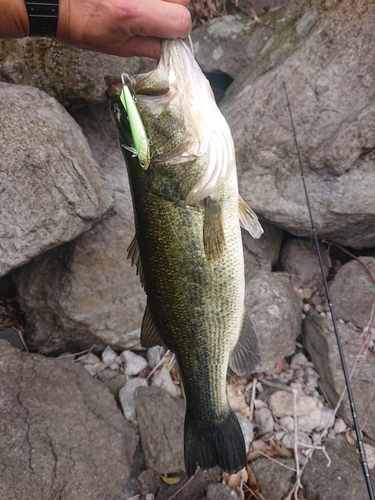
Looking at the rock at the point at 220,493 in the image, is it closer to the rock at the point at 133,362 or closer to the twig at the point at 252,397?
the twig at the point at 252,397

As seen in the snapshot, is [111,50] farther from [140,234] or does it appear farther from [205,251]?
[205,251]

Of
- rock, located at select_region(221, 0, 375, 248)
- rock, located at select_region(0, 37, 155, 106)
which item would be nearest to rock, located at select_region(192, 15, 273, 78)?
rock, located at select_region(221, 0, 375, 248)

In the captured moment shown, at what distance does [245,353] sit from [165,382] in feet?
4.92

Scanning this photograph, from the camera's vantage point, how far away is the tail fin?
1.94 m

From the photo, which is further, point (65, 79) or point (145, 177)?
point (65, 79)

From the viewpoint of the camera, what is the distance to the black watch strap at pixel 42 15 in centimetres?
172

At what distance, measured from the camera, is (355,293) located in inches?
142

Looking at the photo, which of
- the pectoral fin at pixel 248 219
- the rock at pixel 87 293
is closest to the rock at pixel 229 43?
the rock at pixel 87 293

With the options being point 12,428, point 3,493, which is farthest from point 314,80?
point 3,493

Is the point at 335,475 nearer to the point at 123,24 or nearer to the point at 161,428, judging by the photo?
the point at 161,428

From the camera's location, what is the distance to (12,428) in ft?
8.07

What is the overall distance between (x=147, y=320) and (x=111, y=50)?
1404 millimetres

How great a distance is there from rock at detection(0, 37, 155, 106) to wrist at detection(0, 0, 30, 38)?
1523mm

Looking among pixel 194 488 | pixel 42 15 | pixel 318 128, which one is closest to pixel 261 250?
pixel 318 128
